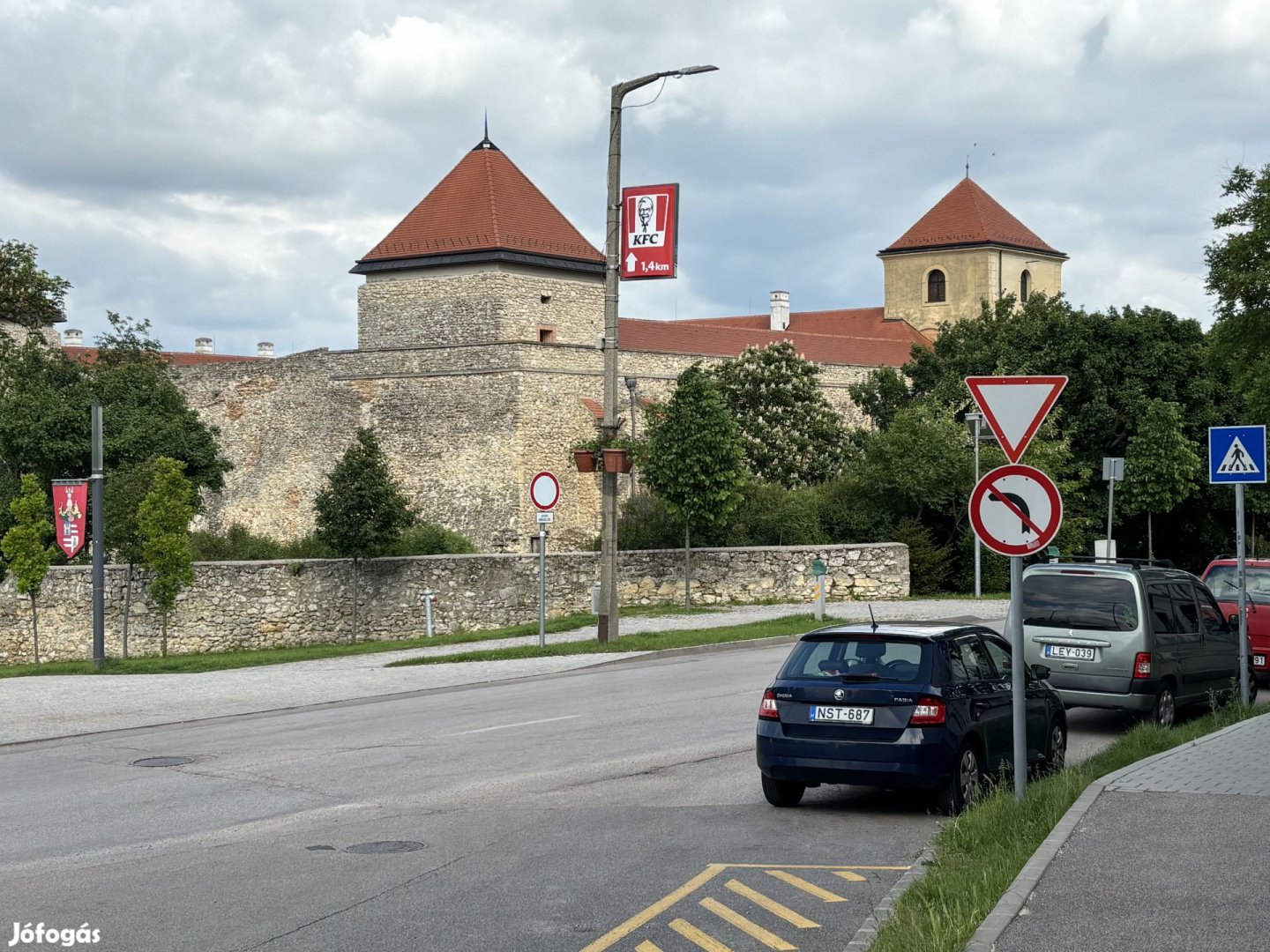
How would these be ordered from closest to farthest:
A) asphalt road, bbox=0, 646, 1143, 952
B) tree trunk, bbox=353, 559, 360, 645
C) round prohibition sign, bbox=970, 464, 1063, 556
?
asphalt road, bbox=0, 646, 1143, 952 < round prohibition sign, bbox=970, 464, 1063, 556 < tree trunk, bbox=353, 559, 360, 645

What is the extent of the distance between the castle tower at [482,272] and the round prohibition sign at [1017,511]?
168 ft

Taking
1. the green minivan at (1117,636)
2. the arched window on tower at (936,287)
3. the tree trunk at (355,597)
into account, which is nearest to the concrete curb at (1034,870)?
the green minivan at (1117,636)

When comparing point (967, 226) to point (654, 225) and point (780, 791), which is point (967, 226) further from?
point (780, 791)

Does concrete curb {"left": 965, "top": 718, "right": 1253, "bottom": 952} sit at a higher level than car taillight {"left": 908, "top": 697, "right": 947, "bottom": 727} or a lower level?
lower

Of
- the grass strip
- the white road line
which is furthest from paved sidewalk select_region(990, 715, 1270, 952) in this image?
the grass strip

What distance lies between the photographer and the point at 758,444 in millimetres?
53750

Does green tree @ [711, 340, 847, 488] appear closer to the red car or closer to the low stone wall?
the low stone wall

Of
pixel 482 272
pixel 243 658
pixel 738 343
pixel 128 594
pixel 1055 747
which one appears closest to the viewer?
pixel 1055 747

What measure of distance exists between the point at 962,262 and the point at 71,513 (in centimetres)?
7862

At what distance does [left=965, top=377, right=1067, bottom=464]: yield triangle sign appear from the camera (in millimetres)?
9945

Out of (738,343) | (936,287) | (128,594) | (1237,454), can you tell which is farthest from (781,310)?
(1237,454)

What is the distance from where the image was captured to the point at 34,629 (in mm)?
34594

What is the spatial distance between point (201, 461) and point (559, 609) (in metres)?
20.1

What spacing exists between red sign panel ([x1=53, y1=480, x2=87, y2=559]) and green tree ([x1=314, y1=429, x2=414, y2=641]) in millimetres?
8426
